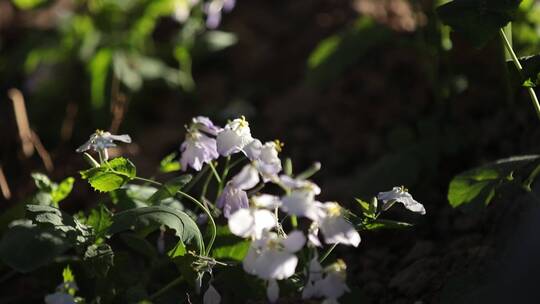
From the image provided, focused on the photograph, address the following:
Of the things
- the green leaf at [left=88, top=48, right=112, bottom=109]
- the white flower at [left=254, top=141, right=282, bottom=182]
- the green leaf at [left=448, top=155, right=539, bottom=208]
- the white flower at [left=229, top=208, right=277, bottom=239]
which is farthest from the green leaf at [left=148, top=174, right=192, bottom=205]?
the green leaf at [left=88, top=48, right=112, bottom=109]

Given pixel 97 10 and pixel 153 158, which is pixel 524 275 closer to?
pixel 153 158

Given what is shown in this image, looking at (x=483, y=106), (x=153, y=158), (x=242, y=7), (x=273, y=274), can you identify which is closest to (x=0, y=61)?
(x=153, y=158)

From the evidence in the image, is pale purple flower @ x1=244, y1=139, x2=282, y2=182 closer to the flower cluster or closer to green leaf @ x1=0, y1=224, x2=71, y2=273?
the flower cluster

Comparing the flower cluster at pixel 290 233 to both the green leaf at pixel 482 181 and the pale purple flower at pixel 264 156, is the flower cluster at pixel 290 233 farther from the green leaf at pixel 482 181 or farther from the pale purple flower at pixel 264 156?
the green leaf at pixel 482 181

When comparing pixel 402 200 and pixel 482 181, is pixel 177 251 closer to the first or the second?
pixel 402 200

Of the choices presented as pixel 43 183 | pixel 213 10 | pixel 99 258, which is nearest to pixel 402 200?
pixel 99 258
